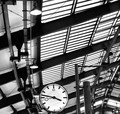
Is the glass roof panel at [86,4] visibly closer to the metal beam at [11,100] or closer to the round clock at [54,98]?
the round clock at [54,98]

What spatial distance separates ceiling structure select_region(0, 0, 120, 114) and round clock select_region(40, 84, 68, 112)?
1090mm

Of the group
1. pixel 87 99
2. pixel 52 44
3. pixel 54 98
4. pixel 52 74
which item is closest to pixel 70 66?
pixel 52 74

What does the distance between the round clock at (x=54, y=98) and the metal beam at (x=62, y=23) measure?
353 centimetres

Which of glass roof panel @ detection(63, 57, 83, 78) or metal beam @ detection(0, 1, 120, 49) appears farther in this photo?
glass roof panel @ detection(63, 57, 83, 78)

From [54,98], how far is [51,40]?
641cm

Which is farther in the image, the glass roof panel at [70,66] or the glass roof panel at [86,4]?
the glass roof panel at [70,66]

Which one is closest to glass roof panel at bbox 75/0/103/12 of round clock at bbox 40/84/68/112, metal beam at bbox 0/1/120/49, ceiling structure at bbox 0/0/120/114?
ceiling structure at bbox 0/0/120/114

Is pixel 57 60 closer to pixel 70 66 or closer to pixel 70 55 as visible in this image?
pixel 70 55

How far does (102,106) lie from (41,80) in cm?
2039

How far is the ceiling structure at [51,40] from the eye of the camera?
1141 centimetres

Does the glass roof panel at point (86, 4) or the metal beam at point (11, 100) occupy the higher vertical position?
the glass roof panel at point (86, 4)

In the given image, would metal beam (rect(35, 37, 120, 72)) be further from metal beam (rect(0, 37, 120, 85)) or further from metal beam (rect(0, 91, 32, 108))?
metal beam (rect(0, 91, 32, 108))

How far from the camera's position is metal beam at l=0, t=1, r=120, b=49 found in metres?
11.8

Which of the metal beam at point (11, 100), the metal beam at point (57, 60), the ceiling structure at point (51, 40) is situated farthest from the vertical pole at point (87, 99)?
the metal beam at point (11, 100)
